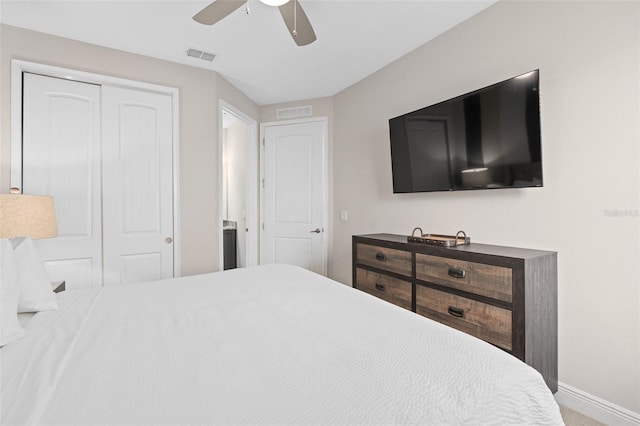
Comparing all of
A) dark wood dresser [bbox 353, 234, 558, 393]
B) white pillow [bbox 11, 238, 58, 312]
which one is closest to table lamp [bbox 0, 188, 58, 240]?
white pillow [bbox 11, 238, 58, 312]

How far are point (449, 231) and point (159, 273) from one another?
2596mm

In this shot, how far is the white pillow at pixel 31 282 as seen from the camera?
1.25m

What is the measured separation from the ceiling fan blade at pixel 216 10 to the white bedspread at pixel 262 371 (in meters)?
1.56

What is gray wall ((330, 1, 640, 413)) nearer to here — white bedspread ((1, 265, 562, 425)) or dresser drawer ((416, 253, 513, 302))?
dresser drawer ((416, 253, 513, 302))

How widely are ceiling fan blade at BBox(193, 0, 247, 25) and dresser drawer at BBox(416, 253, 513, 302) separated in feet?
6.21

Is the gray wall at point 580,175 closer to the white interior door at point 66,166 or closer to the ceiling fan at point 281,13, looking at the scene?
the ceiling fan at point 281,13

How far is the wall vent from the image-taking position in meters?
4.05

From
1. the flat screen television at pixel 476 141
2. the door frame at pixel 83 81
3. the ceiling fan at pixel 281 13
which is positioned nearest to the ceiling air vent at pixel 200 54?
the door frame at pixel 83 81

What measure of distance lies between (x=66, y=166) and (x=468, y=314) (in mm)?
3194

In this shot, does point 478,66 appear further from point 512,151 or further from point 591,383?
point 591,383

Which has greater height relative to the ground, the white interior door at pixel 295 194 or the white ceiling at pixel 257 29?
the white ceiling at pixel 257 29

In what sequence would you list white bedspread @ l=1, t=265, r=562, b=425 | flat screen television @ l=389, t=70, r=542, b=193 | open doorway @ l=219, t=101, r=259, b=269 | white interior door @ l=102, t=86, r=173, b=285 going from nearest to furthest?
white bedspread @ l=1, t=265, r=562, b=425
flat screen television @ l=389, t=70, r=542, b=193
white interior door @ l=102, t=86, r=173, b=285
open doorway @ l=219, t=101, r=259, b=269

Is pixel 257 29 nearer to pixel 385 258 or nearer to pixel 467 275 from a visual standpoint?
pixel 385 258

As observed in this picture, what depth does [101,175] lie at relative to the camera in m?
2.76
